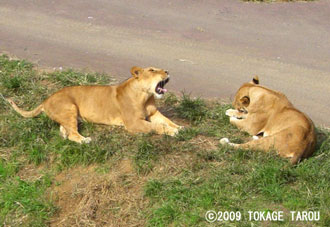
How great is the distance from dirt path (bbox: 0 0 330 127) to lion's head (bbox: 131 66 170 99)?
1.57 meters

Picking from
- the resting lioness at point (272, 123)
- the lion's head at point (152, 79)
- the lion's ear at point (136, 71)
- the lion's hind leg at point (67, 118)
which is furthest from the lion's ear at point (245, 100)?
the lion's hind leg at point (67, 118)

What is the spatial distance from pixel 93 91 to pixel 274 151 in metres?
2.29

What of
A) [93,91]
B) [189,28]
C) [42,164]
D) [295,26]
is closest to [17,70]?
[93,91]

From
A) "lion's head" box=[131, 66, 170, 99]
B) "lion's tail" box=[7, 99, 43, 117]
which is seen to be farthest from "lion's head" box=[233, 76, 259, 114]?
"lion's tail" box=[7, 99, 43, 117]

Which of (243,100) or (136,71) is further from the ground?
(136,71)

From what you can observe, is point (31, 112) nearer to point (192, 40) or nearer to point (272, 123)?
point (272, 123)

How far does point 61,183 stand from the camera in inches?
231

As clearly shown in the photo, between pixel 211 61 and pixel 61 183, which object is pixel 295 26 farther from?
pixel 61 183

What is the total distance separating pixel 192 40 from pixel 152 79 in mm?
3868

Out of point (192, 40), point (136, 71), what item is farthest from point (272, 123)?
point (192, 40)

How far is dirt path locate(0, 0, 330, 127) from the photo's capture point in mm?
8781

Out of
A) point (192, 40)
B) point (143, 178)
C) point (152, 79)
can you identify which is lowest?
point (143, 178)

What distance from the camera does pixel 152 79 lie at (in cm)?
664

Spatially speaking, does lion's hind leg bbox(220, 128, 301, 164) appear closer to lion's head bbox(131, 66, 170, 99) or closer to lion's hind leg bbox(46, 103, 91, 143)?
lion's head bbox(131, 66, 170, 99)
